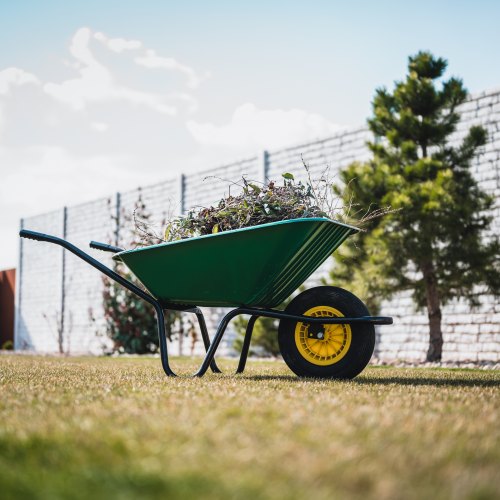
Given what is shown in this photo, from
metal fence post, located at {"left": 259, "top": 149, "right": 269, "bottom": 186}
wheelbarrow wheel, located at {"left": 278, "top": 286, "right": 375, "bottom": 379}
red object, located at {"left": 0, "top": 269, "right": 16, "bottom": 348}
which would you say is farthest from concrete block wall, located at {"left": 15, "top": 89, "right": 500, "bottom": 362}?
wheelbarrow wheel, located at {"left": 278, "top": 286, "right": 375, "bottom": 379}

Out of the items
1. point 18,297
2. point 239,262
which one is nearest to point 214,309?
point 239,262

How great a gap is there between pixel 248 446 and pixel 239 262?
5.90ft

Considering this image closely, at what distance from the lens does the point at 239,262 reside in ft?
10.2

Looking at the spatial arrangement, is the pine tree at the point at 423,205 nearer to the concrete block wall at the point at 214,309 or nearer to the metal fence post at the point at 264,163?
the concrete block wall at the point at 214,309

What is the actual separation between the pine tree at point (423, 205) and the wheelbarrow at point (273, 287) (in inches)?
95.1

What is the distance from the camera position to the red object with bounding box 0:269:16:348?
1382 cm

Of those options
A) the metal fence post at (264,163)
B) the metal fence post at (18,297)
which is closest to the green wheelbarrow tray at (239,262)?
the metal fence post at (264,163)

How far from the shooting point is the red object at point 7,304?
1382 cm

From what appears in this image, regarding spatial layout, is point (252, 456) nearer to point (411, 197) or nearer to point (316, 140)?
point (411, 197)

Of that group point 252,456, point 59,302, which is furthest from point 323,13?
point 59,302

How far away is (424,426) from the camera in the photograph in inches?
63.2

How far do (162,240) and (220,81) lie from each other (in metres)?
2.82

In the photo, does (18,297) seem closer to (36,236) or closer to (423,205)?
(423,205)

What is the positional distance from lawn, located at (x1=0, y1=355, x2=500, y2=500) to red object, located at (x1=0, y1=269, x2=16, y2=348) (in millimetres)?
12327
